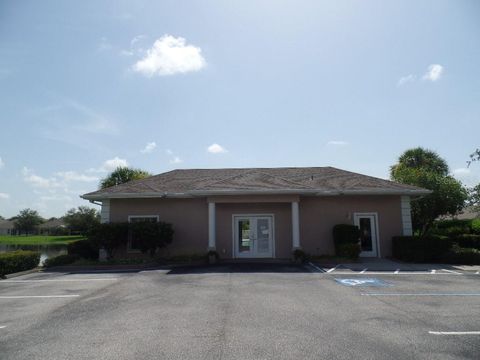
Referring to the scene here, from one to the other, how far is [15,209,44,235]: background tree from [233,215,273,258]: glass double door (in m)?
90.4

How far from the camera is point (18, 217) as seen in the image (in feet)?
298

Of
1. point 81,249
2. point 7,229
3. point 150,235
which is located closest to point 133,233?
point 150,235

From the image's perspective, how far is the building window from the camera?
1596 cm

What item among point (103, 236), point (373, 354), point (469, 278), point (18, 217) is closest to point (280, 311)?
point (373, 354)

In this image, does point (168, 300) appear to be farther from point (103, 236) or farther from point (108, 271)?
point (103, 236)

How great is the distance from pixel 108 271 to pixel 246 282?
6174 mm

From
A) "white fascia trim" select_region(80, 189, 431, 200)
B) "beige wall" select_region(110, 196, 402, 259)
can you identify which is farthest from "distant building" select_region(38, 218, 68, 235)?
"beige wall" select_region(110, 196, 402, 259)

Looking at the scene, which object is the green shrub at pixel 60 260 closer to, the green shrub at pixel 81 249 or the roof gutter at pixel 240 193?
the green shrub at pixel 81 249

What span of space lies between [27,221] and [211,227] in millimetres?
90761

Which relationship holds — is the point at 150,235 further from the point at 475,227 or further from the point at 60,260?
the point at 475,227

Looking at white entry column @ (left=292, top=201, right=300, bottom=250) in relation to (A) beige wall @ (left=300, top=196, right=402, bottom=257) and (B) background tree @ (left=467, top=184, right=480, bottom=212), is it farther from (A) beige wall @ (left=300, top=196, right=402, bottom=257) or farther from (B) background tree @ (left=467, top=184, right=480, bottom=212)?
(B) background tree @ (left=467, top=184, right=480, bottom=212)

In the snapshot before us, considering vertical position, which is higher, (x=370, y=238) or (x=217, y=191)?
(x=217, y=191)

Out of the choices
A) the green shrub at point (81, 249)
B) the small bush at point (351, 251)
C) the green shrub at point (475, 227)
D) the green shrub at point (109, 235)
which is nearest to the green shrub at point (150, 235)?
the green shrub at point (109, 235)

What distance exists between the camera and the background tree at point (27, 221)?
292 ft
